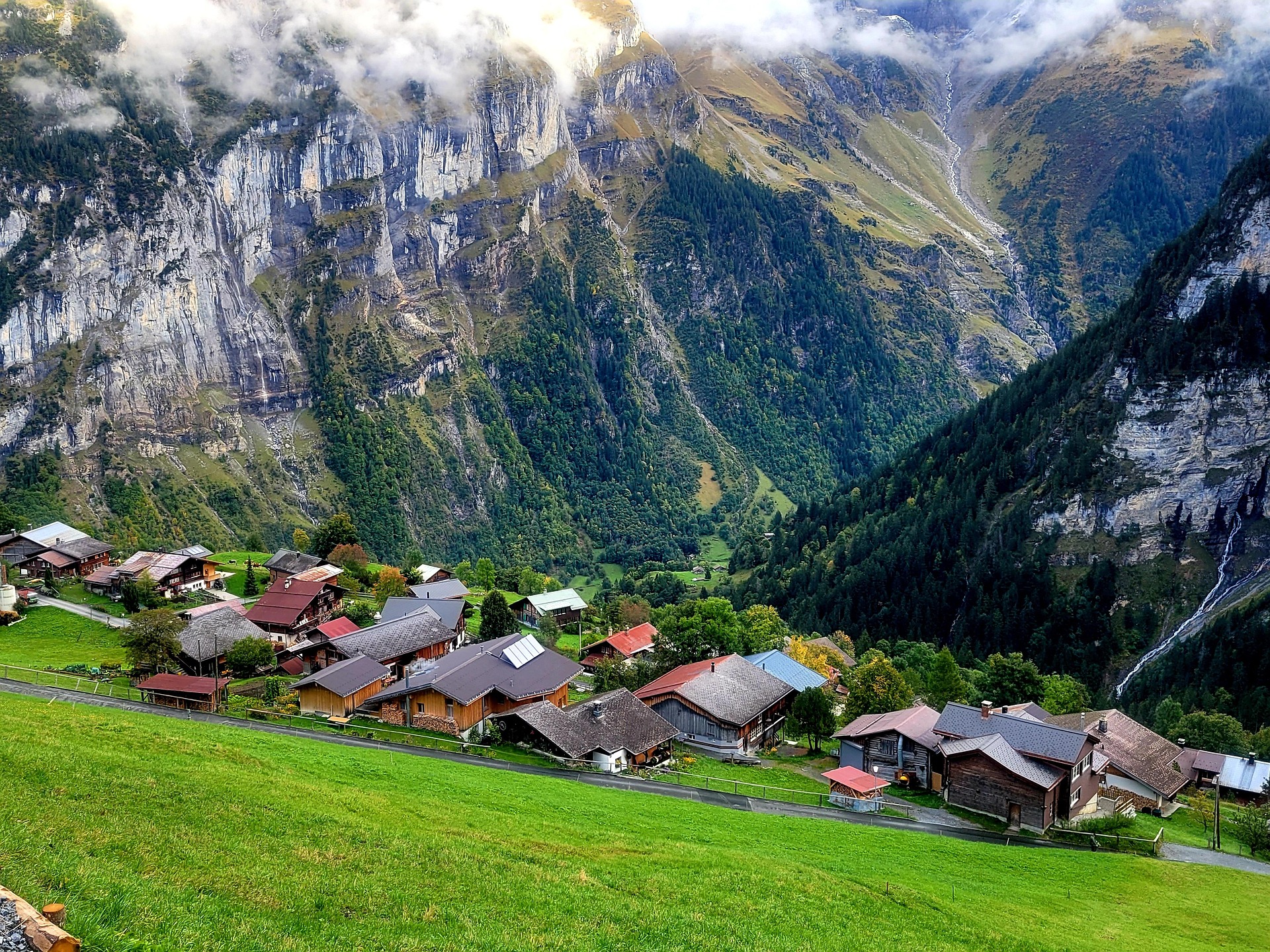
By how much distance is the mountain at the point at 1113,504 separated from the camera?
120 m

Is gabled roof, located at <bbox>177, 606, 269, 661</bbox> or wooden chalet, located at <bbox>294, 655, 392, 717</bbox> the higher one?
gabled roof, located at <bbox>177, 606, 269, 661</bbox>

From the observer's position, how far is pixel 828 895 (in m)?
32.6

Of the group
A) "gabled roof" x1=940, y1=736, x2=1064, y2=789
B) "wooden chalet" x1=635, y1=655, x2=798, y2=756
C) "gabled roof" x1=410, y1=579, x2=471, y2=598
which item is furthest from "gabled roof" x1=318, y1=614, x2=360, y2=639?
"gabled roof" x1=940, y1=736, x2=1064, y2=789

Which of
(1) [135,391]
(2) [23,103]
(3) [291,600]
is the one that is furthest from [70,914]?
(2) [23,103]

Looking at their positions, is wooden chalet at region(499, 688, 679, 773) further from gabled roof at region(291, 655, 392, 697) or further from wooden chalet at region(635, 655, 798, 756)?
gabled roof at region(291, 655, 392, 697)

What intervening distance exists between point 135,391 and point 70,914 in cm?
20083

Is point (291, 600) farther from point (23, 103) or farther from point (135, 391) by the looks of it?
point (23, 103)

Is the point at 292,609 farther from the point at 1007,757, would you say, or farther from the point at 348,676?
the point at 1007,757

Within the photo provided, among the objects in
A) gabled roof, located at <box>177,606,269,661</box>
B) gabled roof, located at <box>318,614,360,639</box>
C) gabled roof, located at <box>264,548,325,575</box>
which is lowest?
gabled roof, located at <box>177,606,269,661</box>

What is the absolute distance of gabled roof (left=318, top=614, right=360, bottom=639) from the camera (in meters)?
82.5

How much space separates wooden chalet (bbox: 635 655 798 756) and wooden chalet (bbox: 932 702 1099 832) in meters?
13.3

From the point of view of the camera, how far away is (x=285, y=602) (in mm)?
89188

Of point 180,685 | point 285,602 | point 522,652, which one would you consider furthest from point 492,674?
point 285,602

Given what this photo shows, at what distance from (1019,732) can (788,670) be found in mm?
24617
